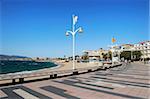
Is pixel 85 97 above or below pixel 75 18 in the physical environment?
below

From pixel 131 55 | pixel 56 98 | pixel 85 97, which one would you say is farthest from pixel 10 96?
pixel 131 55

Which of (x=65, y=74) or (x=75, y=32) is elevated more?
(x=75, y=32)

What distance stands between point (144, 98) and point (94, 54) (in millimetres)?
176193

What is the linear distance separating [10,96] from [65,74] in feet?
Result: 38.3

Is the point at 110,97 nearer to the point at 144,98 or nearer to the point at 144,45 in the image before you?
the point at 144,98

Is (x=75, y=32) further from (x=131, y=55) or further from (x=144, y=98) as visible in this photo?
(x=131, y=55)

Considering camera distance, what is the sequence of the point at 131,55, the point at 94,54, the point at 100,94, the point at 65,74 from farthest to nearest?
the point at 94,54 → the point at 131,55 → the point at 65,74 → the point at 100,94

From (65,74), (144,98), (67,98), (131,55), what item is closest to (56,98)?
(67,98)

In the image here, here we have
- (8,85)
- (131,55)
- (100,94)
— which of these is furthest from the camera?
(131,55)

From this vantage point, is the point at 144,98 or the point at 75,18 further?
the point at 75,18

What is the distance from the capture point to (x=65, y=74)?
22219 millimetres

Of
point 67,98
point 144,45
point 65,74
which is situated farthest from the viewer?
point 144,45

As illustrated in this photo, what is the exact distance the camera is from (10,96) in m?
10.8

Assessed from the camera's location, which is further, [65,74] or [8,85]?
[65,74]
